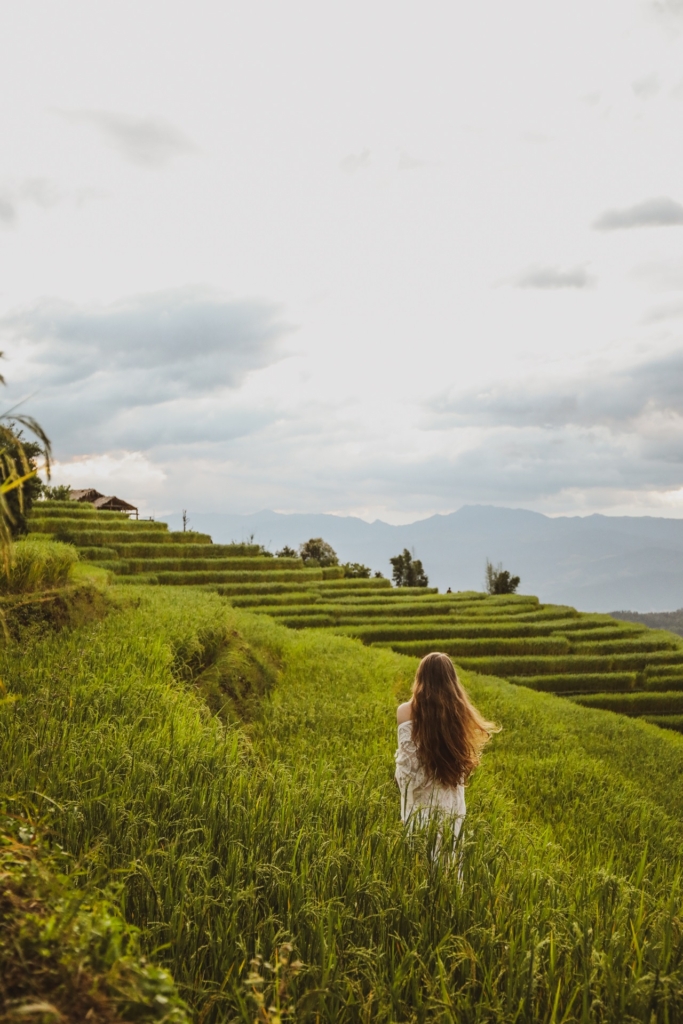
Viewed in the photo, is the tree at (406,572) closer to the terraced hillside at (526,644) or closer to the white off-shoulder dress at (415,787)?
the terraced hillside at (526,644)

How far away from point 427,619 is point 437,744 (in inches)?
979

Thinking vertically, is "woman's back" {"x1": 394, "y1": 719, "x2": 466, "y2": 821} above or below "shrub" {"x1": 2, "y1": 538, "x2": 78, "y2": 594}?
below

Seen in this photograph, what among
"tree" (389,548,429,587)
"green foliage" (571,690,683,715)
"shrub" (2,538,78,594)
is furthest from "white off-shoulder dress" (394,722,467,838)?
"tree" (389,548,429,587)

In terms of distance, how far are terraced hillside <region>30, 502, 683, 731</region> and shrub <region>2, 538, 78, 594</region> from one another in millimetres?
14663

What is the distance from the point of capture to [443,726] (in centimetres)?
406

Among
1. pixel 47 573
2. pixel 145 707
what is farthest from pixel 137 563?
pixel 145 707

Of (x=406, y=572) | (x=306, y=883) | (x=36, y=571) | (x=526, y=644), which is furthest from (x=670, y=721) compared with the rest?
(x=406, y=572)

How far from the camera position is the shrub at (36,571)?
272 inches

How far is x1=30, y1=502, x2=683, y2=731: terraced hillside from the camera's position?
2511 cm

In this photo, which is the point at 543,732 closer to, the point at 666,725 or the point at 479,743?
the point at 479,743

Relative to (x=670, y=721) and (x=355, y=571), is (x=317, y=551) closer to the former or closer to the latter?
(x=355, y=571)

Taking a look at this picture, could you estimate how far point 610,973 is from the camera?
2129 millimetres

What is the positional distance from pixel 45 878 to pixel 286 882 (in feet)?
4.01

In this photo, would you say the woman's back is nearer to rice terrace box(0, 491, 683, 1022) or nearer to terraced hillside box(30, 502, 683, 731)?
rice terrace box(0, 491, 683, 1022)
